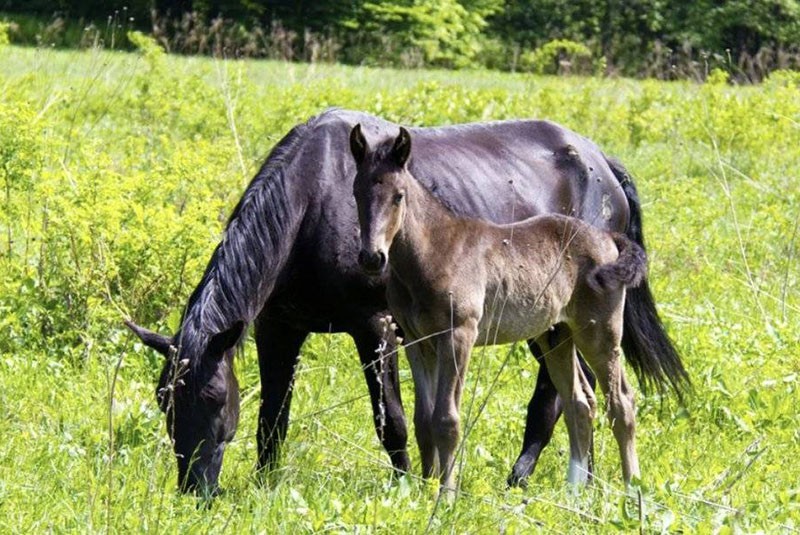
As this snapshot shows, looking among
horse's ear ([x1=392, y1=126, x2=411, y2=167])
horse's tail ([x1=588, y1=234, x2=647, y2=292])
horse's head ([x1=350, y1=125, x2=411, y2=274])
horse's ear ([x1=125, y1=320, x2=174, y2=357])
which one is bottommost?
horse's ear ([x1=125, y1=320, x2=174, y2=357])

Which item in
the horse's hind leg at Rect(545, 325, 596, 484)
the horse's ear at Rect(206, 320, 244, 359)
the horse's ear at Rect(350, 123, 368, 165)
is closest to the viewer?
the horse's ear at Rect(350, 123, 368, 165)

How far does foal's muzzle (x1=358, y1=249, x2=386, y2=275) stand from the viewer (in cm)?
470

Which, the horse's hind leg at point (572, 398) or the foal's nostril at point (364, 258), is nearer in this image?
the foal's nostril at point (364, 258)

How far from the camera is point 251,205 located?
5.84m

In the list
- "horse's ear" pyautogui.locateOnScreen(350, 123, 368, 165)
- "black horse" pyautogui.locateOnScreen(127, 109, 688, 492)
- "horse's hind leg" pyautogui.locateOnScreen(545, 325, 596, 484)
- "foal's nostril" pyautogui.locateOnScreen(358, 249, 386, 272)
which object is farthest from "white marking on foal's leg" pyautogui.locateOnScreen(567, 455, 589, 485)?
"horse's ear" pyautogui.locateOnScreen(350, 123, 368, 165)

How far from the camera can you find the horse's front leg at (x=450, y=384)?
17.0ft

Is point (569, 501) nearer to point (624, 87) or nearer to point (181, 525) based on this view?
point (181, 525)

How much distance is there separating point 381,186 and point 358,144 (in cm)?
19

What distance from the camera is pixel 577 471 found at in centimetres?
593

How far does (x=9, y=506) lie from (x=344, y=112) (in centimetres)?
249

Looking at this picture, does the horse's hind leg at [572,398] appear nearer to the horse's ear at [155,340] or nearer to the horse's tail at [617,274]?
the horse's tail at [617,274]

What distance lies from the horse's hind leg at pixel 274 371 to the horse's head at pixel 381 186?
4.60ft

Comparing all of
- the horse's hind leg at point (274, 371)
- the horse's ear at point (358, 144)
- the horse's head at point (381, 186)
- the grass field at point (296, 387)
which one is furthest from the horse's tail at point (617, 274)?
the horse's hind leg at point (274, 371)

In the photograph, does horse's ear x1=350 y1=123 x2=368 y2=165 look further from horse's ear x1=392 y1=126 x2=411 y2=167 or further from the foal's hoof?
the foal's hoof
